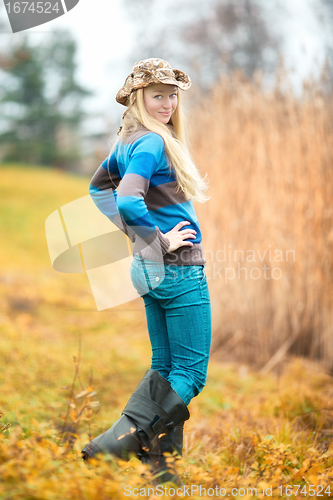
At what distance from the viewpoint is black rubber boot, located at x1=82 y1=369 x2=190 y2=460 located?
132 centimetres

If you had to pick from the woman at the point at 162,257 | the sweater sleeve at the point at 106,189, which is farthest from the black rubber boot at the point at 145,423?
the sweater sleeve at the point at 106,189

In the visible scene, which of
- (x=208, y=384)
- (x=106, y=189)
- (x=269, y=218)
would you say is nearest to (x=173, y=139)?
(x=106, y=189)

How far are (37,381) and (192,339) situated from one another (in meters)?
1.85

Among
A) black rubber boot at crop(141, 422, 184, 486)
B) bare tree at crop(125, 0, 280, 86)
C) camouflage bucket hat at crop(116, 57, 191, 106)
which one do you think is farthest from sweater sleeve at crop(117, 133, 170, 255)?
bare tree at crop(125, 0, 280, 86)

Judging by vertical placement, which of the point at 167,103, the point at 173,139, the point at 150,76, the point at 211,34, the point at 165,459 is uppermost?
the point at 211,34

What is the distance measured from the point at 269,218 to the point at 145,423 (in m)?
2.44

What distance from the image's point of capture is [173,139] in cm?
143

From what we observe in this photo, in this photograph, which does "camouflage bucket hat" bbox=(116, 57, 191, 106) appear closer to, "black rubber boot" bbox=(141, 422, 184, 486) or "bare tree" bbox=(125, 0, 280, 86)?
"black rubber boot" bbox=(141, 422, 184, 486)

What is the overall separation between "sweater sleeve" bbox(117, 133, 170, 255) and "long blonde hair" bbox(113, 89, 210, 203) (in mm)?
55

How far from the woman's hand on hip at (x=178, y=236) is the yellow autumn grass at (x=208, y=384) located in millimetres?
723

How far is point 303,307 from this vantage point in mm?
3312

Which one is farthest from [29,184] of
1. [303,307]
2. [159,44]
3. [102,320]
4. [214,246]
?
[303,307]

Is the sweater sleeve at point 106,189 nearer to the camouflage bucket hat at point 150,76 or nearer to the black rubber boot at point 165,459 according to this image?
the camouflage bucket hat at point 150,76

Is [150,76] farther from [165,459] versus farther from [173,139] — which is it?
[165,459]
